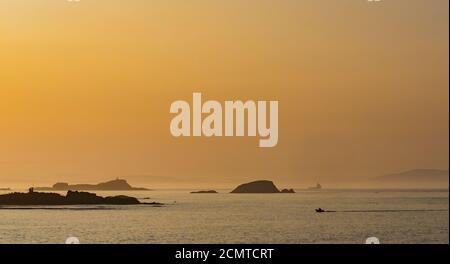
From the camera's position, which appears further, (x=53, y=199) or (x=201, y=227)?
(x=53, y=199)

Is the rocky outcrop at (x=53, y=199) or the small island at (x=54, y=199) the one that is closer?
the rocky outcrop at (x=53, y=199)

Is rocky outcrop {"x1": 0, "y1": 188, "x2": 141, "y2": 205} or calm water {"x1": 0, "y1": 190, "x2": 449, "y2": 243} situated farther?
rocky outcrop {"x1": 0, "y1": 188, "x2": 141, "y2": 205}

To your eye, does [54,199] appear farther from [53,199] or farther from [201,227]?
[201,227]

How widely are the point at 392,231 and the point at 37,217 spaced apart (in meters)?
55.5

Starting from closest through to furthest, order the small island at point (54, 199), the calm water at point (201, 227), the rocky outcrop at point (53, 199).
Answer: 1. the calm water at point (201, 227)
2. the rocky outcrop at point (53, 199)
3. the small island at point (54, 199)

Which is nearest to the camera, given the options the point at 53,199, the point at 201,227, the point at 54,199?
the point at 201,227

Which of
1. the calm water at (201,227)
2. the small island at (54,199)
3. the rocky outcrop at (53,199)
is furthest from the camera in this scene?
the small island at (54,199)

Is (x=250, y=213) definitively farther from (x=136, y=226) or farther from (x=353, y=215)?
(x=136, y=226)

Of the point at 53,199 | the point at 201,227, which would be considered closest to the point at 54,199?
the point at 53,199

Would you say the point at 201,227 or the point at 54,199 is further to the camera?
the point at 54,199

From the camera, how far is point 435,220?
454ft

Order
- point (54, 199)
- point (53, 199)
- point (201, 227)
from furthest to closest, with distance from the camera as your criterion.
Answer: point (53, 199) < point (54, 199) < point (201, 227)

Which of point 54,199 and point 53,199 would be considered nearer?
point 54,199
